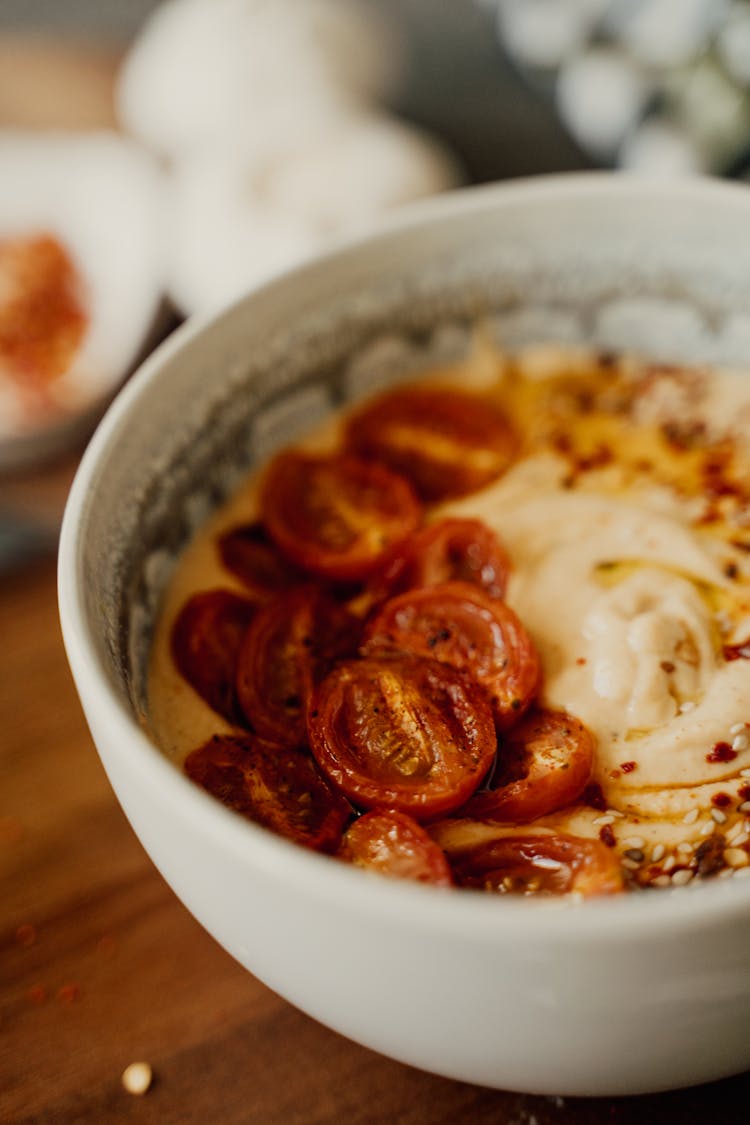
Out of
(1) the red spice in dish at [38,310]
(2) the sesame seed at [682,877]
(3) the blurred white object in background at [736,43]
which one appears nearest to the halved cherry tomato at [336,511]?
(2) the sesame seed at [682,877]

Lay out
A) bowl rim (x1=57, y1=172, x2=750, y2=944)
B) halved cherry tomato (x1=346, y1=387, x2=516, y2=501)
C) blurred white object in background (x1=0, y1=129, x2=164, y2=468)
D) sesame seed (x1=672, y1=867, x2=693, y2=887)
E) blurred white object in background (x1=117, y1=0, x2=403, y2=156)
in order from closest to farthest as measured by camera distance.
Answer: bowl rim (x1=57, y1=172, x2=750, y2=944) < sesame seed (x1=672, y1=867, x2=693, y2=887) < halved cherry tomato (x1=346, y1=387, x2=516, y2=501) < blurred white object in background (x1=0, y1=129, x2=164, y2=468) < blurred white object in background (x1=117, y1=0, x2=403, y2=156)

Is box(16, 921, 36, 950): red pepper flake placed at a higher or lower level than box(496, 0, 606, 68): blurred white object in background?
lower

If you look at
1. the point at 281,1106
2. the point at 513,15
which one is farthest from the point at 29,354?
the point at 281,1106

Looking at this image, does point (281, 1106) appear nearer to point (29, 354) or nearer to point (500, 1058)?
point (500, 1058)

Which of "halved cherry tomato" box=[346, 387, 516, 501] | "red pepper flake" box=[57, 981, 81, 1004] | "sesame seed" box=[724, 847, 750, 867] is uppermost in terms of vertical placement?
"halved cherry tomato" box=[346, 387, 516, 501]

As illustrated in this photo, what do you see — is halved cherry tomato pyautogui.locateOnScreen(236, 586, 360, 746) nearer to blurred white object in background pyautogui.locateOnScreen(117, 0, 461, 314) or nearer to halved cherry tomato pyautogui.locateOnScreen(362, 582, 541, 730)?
halved cherry tomato pyautogui.locateOnScreen(362, 582, 541, 730)

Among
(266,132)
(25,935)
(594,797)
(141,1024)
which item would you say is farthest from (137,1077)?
(266,132)

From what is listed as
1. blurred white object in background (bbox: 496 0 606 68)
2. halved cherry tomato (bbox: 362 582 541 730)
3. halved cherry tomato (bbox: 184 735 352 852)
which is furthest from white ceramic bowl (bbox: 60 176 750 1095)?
blurred white object in background (bbox: 496 0 606 68)
